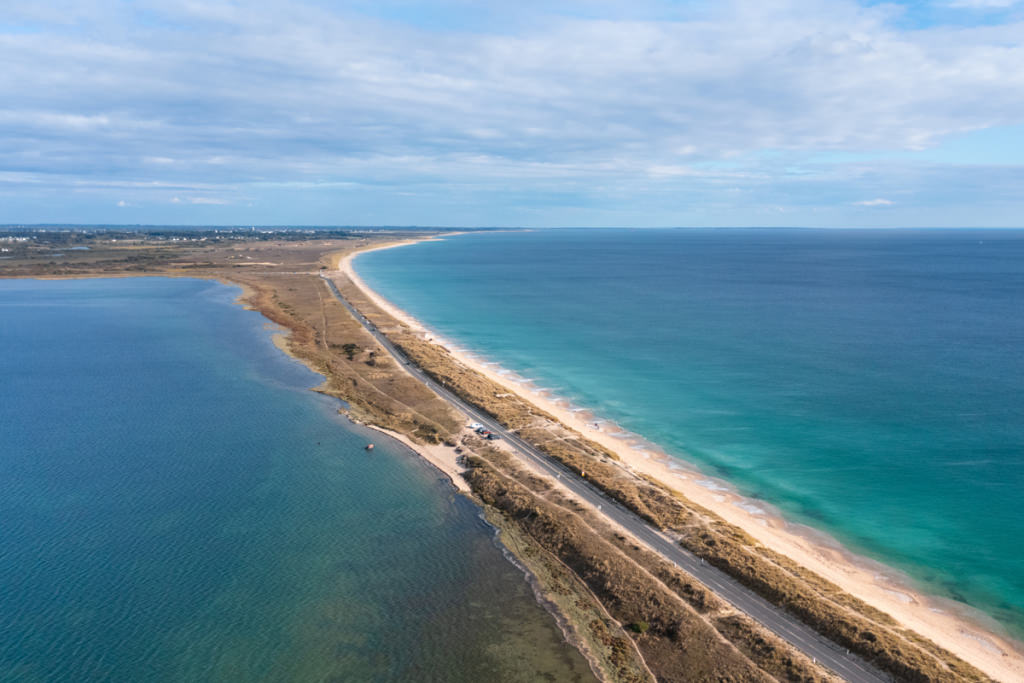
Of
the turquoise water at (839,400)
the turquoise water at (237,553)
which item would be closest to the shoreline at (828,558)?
the turquoise water at (839,400)

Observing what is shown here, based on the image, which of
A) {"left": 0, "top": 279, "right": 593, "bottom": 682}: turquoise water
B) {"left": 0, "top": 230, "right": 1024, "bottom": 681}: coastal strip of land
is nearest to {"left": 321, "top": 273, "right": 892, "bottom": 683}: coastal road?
{"left": 0, "top": 230, "right": 1024, "bottom": 681}: coastal strip of land

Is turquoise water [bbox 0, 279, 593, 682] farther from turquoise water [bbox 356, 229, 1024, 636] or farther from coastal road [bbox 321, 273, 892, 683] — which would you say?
turquoise water [bbox 356, 229, 1024, 636]

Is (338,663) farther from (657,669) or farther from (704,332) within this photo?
(704,332)

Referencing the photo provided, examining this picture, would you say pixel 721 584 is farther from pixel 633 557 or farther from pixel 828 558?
pixel 828 558

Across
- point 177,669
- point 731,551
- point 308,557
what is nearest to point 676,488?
point 731,551

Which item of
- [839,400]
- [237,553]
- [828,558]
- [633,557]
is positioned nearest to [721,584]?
[633,557]

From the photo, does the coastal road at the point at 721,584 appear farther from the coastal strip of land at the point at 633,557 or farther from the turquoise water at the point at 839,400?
the turquoise water at the point at 839,400

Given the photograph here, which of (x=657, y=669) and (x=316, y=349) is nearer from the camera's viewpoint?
(x=657, y=669)
